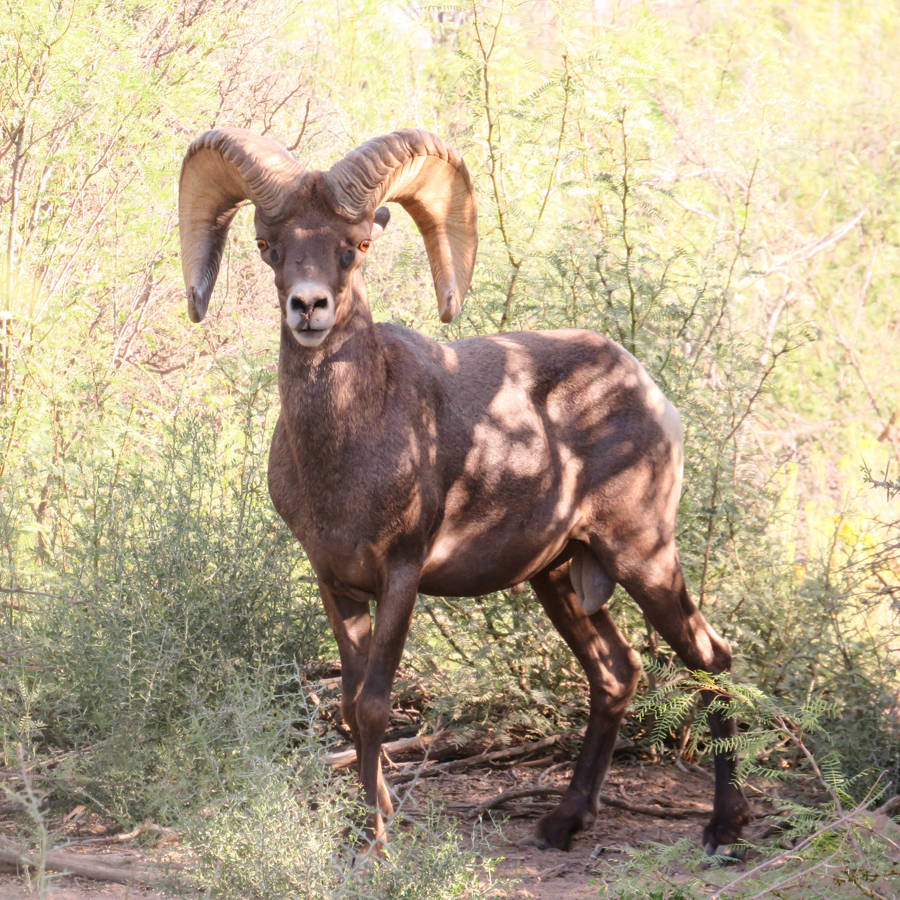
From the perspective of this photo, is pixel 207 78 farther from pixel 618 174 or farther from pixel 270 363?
pixel 618 174

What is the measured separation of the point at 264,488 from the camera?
686 cm

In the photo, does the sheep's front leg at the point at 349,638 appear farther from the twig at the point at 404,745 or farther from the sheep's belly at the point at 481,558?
the twig at the point at 404,745

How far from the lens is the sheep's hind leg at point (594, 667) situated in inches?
237

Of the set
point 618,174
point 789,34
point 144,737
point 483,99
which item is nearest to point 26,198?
point 483,99

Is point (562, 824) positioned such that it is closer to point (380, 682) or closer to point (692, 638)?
point (692, 638)

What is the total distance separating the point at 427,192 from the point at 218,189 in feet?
2.87

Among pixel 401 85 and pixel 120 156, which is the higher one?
→ pixel 401 85

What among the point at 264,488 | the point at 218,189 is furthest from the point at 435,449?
the point at 264,488

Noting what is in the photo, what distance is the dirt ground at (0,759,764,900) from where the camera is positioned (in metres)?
4.83

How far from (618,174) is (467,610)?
98.4 inches

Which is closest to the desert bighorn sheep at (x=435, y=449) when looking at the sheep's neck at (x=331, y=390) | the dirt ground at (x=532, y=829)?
the sheep's neck at (x=331, y=390)

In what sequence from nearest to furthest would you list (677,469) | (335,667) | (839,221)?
(677,469), (335,667), (839,221)

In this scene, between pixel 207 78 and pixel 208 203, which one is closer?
pixel 208 203

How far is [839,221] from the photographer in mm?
15344
